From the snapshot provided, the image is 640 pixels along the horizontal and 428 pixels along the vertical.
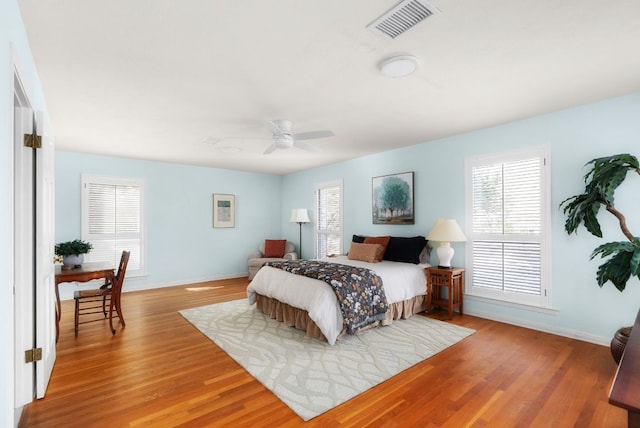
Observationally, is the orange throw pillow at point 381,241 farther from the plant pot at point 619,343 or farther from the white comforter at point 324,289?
the plant pot at point 619,343

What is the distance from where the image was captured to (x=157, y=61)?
241 cm

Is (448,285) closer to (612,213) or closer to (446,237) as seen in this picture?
(446,237)

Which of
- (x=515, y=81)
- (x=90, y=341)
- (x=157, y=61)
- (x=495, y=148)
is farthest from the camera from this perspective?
(x=495, y=148)

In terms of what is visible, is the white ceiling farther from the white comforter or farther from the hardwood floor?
the hardwood floor

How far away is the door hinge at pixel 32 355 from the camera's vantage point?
214cm

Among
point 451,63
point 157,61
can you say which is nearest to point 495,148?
point 451,63

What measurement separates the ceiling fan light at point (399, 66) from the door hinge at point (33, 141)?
2.51 meters

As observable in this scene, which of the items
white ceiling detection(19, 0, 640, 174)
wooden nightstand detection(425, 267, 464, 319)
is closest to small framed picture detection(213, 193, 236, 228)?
white ceiling detection(19, 0, 640, 174)

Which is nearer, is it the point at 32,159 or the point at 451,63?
the point at 32,159

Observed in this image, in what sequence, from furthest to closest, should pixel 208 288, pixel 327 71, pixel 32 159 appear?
pixel 208 288 < pixel 327 71 < pixel 32 159

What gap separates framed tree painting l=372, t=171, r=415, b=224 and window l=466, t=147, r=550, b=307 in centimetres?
98

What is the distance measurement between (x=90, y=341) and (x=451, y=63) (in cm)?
453

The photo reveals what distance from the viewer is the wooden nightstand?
4.18 m

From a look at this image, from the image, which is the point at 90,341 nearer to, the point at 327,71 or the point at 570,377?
the point at 327,71
